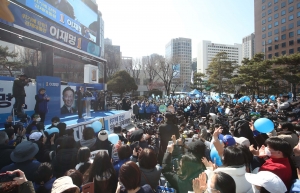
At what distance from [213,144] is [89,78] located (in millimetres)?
11870

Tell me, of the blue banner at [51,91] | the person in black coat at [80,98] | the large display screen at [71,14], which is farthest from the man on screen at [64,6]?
the person in black coat at [80,98]

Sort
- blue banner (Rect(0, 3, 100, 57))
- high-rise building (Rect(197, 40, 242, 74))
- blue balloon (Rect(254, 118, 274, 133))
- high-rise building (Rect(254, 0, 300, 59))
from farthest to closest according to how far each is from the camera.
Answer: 1. high-rise building (Rect(197, 40, 242, 74))
2. high-rise building (Rect(254, 0, 300, 59))
3. blue banner (Rect(0, 3, 100, 57))
4. blue balloon (Rect(254, 118, 274, 133))

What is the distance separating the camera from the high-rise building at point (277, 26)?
5288 centimetres

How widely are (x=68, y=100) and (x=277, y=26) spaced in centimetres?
6653

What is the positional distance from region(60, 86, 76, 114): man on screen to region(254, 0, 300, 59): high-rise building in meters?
61.3

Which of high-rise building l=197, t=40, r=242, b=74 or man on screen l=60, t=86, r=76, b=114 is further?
high-rise building l=197, t=40, r=242, b=74

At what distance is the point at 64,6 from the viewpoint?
10227 mm

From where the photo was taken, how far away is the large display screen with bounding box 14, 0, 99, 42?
8.69 m

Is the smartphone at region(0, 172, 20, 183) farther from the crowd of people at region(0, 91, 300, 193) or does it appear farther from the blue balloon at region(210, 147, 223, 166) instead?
the blue balloon at region(210, 147, 223, 166)

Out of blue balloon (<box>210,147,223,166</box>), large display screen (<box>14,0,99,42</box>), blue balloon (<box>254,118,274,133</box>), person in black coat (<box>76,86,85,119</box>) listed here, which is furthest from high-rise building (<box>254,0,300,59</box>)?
blue balloon (<box>210,147,223,166</box>)

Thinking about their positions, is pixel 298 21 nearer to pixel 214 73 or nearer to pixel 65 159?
pixel 214 73

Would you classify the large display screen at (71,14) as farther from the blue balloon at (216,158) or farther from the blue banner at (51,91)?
the blue balloon at (216,158)

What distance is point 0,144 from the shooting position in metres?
3.39

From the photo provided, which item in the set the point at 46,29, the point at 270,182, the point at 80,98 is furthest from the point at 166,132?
the point at 46,29
